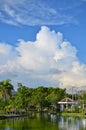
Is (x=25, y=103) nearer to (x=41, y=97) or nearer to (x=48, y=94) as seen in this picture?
(x=41, y=97)

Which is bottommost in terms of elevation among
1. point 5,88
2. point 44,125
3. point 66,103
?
point 44,125

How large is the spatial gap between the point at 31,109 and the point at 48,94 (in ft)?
34.7

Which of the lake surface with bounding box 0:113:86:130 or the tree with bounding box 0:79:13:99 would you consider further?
the tree with bounding box 0:79:13:99

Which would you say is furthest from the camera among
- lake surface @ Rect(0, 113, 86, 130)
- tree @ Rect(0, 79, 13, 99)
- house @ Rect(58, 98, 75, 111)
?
house @ Rect(58, 98, 75, 111)

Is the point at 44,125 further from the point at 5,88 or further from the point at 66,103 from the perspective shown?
the point at 66,103

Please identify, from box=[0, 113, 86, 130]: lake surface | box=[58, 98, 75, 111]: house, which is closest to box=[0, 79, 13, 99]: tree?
box=[58, 98, 75, 111]: house

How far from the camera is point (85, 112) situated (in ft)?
281

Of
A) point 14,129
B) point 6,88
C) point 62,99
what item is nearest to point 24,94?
point 6,88

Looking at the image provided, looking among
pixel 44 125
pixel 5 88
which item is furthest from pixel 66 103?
pixel 44 125

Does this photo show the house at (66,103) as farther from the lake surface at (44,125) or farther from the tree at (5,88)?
the lake surface at (44,125)

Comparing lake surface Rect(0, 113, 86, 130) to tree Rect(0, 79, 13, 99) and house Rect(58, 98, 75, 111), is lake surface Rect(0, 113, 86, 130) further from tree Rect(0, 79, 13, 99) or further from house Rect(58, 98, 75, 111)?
house Rect(58, 98, 75, 111)

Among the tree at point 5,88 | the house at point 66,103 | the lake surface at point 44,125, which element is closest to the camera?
the lake surface at point 44,125

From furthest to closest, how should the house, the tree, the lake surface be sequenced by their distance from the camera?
the house → the tree → the lake surface

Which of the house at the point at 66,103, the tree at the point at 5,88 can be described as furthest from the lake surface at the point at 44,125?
the house at the point at 66,103
